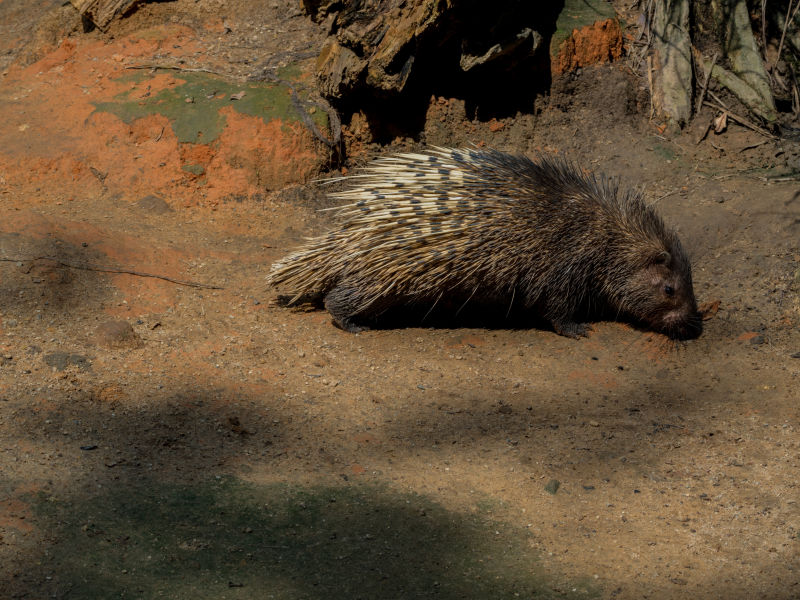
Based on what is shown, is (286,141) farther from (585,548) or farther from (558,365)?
(585,548)

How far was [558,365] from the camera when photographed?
279 inches

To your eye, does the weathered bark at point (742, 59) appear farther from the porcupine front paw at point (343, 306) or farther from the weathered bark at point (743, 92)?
the porcupine front paw at point (343, 306)

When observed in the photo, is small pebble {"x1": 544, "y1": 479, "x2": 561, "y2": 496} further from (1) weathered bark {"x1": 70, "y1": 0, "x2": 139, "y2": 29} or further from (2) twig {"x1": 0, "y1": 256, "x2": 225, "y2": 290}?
(1) weathered bark {"x1": 70, "y1": 0, "x2": 139, "y2": 29}

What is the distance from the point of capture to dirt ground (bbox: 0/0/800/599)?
4500mm

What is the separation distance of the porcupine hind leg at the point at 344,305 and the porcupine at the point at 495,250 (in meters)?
0.01

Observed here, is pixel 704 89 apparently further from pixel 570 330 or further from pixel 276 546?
pixel 276 546

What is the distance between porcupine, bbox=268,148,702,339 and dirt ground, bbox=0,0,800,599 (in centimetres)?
35

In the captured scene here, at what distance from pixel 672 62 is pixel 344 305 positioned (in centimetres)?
576

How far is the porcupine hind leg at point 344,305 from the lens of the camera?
24.4ft

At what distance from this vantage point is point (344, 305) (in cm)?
751

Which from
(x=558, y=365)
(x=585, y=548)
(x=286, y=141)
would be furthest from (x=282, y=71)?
(x=585, y=548)

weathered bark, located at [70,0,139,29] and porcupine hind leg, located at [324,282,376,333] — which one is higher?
weathered bark, located at [70,0,139,29]

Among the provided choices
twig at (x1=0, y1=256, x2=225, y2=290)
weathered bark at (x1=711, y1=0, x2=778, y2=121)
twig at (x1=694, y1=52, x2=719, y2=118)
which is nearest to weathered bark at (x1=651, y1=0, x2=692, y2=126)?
twig at (x1=694, y1=52, x2=719, y2=118)

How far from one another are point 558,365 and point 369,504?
8.91 ft
